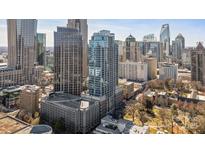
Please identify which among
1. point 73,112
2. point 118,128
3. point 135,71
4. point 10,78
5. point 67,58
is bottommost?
point 118,128

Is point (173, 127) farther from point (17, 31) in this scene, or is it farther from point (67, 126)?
point (17, 31)

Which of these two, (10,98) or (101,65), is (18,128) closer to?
(10,98)

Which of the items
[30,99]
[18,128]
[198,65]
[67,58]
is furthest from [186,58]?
[18,128]

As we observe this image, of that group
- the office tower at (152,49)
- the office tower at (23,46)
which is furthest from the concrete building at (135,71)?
the office tower at (23,46)

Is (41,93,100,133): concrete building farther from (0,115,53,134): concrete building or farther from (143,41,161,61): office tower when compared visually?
(143,41,161,61): office tower

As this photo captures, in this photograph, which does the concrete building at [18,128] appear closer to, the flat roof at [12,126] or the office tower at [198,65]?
the flat roof at [12,126]
